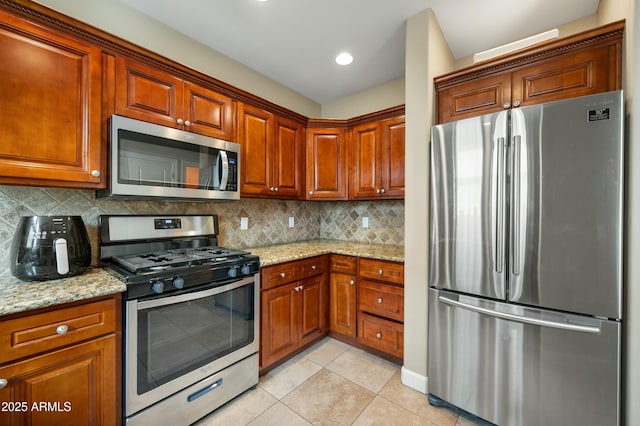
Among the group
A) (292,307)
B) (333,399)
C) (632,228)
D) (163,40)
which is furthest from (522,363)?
(163,40)

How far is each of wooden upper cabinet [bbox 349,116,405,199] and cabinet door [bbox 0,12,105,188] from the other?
7.00 feet

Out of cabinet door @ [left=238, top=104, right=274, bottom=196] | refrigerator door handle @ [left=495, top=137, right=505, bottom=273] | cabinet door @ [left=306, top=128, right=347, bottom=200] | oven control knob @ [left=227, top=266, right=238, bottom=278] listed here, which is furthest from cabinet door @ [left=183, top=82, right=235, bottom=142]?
refrigerator door handle @ [left=495, top=137, right=505, bottom=273]

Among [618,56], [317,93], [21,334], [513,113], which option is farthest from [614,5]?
[21,334]

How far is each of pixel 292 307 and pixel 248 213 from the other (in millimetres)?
1055

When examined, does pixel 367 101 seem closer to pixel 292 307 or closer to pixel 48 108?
pixel 292 307

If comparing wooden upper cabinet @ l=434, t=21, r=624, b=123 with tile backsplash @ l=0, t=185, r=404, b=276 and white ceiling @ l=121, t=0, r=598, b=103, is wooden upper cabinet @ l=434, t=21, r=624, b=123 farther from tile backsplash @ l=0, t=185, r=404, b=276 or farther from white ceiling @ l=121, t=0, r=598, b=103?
tile backsplash @ l=0, t=185, r=404, b=276

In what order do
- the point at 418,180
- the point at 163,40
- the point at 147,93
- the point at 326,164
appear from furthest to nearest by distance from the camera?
the point at 326,164
the point at 163,40
the point at 418,180
the point at 147,93

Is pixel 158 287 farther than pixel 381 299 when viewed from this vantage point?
No

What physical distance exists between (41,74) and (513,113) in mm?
2577

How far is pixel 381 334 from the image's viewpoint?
234 cm

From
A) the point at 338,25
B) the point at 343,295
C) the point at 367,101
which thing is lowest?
the point at 343,295

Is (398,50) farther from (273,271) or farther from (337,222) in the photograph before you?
(273,271)

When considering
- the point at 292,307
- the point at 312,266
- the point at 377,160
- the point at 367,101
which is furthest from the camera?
the point at 367,101

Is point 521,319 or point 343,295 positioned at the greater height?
point 521,319
